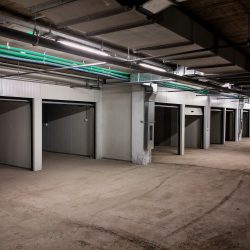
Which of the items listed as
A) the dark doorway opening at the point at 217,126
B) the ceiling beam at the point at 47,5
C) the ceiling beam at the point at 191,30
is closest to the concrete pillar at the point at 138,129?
the ceiling beam at the point at 191,30

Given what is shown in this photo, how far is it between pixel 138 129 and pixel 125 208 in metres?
3.45

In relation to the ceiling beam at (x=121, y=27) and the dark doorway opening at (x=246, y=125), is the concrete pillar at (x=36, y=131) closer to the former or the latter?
the ceiling beam at (x=121, y=27)

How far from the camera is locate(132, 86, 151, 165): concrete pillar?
696cm

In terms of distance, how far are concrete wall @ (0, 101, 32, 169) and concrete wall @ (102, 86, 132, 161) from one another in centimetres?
218

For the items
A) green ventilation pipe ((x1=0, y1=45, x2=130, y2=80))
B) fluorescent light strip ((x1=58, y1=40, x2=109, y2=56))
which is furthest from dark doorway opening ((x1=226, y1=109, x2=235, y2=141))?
fluorescent light strip ((x1=58, y1=40, x2=109, y2=56))

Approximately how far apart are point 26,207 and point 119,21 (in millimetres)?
2750

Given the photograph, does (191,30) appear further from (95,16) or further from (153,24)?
(95,16)

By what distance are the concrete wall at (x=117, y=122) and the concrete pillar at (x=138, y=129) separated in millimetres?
162

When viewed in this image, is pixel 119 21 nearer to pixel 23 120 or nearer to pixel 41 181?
pixel 41 181

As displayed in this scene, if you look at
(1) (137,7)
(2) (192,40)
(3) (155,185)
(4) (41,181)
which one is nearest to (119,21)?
(1) (137,7)

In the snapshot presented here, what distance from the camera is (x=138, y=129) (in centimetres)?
703

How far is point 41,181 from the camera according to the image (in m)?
5.21

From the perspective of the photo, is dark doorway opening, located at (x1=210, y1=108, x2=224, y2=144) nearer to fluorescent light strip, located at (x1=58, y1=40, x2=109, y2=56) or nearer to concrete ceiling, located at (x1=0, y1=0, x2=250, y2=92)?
concrete ceiling, located at (x1=0, y1=0, x2=250, y2=92)

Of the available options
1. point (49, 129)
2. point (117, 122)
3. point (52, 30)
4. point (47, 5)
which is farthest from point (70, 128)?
point (47, 5)
